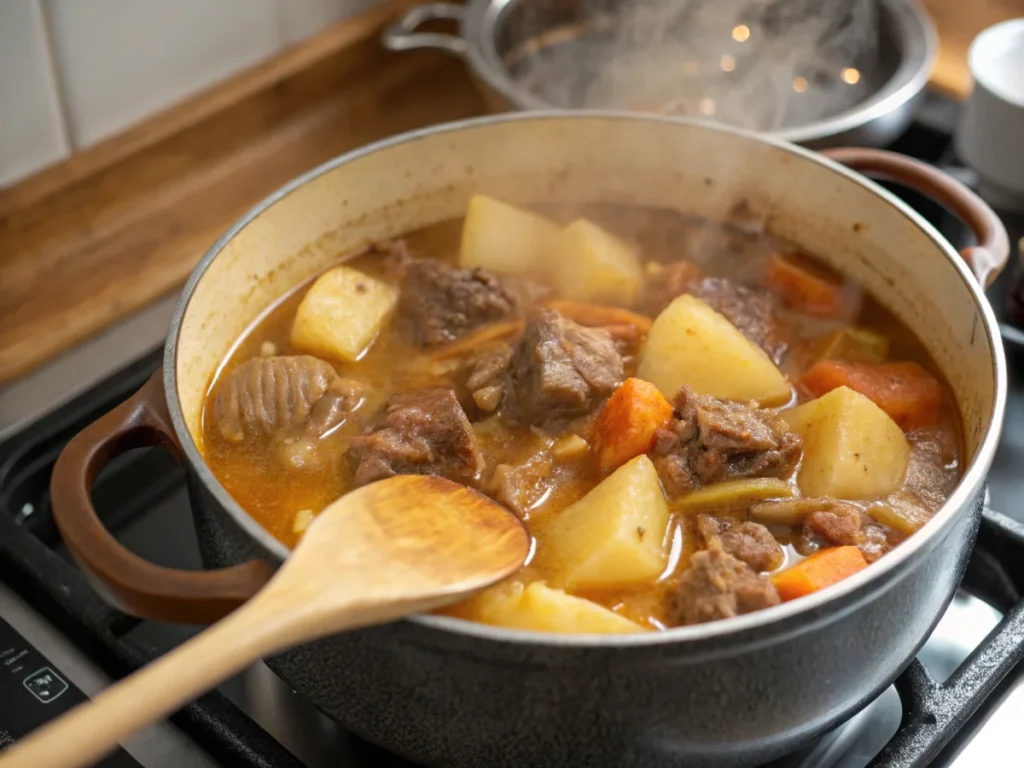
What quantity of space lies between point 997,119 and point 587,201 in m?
0.80

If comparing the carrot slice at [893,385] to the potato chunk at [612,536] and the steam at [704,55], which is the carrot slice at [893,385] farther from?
the steam at [704,55]

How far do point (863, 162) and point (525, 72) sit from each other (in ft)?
3.02

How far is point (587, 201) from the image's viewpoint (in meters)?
1.88

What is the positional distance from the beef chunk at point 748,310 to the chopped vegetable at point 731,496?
1.01 feet

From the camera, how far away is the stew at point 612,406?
129 centimetres

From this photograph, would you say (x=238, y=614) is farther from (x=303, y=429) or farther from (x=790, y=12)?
(x=790, y=12)

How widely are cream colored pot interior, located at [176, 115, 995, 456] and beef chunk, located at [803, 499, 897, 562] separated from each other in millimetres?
225

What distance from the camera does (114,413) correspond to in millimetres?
1171

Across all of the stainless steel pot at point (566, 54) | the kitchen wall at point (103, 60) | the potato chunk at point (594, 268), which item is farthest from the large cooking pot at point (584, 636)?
the kitchen wall at point (103, 60)

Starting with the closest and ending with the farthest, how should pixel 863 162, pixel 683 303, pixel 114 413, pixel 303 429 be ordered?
pixel 114 413 → pixel 303 429 → pixel 683 303 → pixel 863 162

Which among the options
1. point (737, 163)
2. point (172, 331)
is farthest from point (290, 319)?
point (737, 163)

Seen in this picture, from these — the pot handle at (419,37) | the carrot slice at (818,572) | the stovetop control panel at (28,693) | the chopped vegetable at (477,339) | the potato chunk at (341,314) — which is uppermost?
the pot handle at (419,37)

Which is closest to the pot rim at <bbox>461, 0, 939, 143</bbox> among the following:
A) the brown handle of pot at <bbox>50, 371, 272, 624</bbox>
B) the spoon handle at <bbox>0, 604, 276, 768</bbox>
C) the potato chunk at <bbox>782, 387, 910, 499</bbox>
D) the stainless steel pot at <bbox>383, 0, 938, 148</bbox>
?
the stainless steel pot at <bbox>383, 0, 938, 148</bbox>

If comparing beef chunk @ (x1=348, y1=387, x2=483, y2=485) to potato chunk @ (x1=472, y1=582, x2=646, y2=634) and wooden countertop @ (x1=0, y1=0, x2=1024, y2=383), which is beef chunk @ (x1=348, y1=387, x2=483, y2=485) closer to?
potato chunk @ (x1=472, y1=582, x2=646, y2=634)
